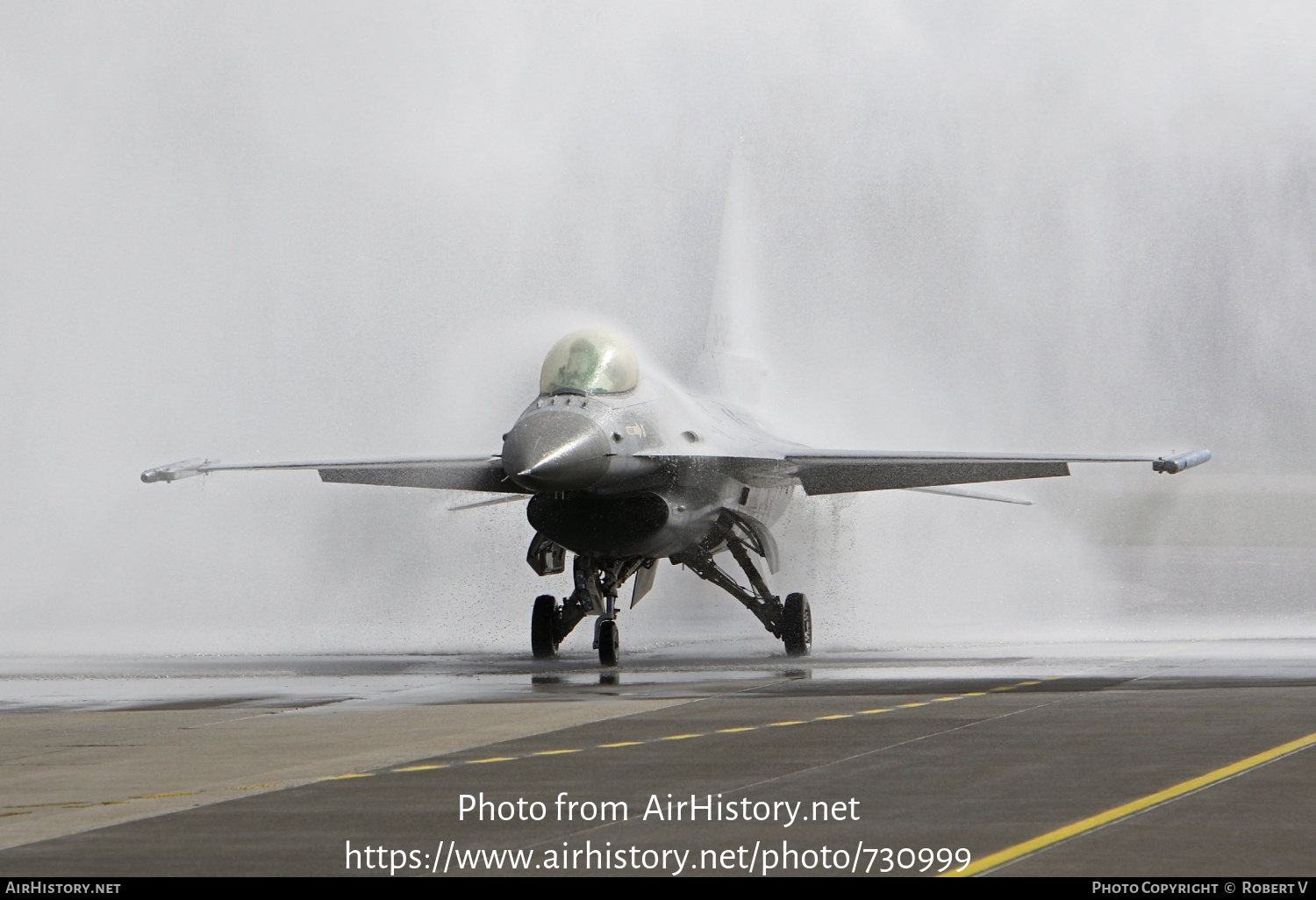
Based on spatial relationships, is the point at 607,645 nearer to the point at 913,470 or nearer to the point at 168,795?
the point at 913,470

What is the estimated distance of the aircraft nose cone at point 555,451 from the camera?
836 inches

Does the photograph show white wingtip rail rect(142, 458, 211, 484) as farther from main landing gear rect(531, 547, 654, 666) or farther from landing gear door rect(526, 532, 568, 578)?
main landing gear rect(531, 547, 654, 666)

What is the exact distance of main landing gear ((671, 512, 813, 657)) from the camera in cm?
2598

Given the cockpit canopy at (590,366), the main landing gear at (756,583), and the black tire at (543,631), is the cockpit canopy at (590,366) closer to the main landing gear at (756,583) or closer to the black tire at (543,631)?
the main landing gear at (756,583)

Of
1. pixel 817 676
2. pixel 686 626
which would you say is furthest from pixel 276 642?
pixel 817 676

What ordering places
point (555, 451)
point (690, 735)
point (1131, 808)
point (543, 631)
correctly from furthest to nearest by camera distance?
point (543, 631)
point (555, 451)
point (690, 735)
point (1131, 808)

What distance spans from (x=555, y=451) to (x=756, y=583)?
6.52 meters

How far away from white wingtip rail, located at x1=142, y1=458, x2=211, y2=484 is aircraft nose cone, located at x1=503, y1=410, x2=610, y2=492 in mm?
6901

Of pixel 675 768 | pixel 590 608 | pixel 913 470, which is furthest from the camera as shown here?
pixel 913 470

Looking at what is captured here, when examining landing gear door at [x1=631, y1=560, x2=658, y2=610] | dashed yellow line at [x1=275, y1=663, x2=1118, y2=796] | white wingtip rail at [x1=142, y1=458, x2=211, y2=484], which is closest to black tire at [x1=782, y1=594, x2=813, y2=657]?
landing gear door at [x1=631, y1=560, x2=658, y2=610]

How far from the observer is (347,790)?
1143 cm

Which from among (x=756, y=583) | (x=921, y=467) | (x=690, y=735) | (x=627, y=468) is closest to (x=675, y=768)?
(x=690, y=735)

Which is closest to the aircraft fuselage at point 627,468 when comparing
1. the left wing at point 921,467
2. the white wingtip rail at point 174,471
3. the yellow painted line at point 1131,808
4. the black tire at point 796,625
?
the left wing at point 921,467

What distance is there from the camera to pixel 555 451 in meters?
21.3
